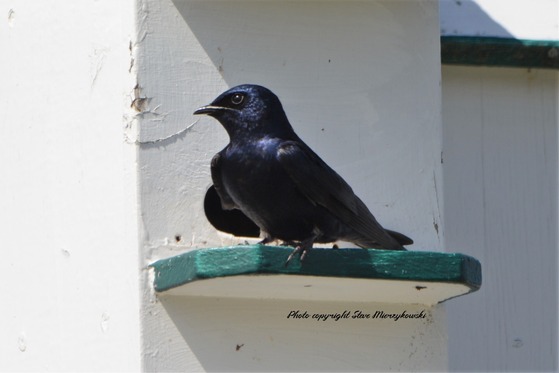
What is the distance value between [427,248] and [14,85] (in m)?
1.05

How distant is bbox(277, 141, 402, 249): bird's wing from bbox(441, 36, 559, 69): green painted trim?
26.5 inches

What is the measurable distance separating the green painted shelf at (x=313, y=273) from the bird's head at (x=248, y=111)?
1.15ft

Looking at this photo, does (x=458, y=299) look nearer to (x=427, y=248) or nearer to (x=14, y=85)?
(x=427, y=248)

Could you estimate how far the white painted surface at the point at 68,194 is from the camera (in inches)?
148

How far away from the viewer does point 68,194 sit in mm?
3912

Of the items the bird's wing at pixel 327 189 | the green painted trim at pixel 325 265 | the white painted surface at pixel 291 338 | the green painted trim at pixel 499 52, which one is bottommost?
the white painted surface at pixel 291 338

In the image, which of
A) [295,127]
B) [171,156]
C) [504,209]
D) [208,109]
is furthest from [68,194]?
[504,209]

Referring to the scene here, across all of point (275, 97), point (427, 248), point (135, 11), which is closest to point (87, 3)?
point (135, 11)

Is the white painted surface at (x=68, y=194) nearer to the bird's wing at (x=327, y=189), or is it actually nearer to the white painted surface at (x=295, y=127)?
Answer: the white painted surface at (x=295, y=127)

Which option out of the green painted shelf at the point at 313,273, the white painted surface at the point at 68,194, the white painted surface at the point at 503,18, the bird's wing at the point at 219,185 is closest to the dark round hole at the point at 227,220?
the bird's wing at the point at 219,185

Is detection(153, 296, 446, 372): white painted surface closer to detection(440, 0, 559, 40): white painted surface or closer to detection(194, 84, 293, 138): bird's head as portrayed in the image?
detection(194, 84, 293, 138): bird's head

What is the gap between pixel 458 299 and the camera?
4289 mm

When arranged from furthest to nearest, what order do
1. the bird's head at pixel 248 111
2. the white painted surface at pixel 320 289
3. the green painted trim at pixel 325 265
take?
1. the bird's head at pixel 248 111
2. the white painted surface at pixel 320 289
3. the green painted trim at pixel 325 265

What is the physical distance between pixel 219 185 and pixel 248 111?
169mm
